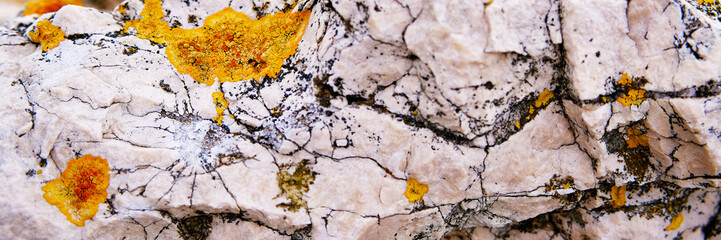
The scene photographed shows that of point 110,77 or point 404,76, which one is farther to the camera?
point 110,77

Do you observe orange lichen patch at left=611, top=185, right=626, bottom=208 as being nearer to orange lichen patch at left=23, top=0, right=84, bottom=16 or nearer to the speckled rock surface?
the speckled rock surface

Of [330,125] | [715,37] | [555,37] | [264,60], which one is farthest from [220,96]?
[715,37]

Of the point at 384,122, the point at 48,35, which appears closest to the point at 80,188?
the point at 48,35

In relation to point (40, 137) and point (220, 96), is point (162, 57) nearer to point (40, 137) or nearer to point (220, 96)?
point (220, 96)

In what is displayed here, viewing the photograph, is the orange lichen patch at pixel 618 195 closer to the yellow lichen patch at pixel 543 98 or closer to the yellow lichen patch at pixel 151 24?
the yellow lichen patch at pixel 543 98

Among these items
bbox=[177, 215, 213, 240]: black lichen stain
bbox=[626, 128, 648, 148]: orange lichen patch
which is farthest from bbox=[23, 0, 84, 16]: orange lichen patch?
bbox=[626, 128, 648, 148]: orange lichen patch

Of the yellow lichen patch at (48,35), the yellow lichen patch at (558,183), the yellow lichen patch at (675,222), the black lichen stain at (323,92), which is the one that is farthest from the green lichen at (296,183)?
the yellow lichen patch at (675,222)
